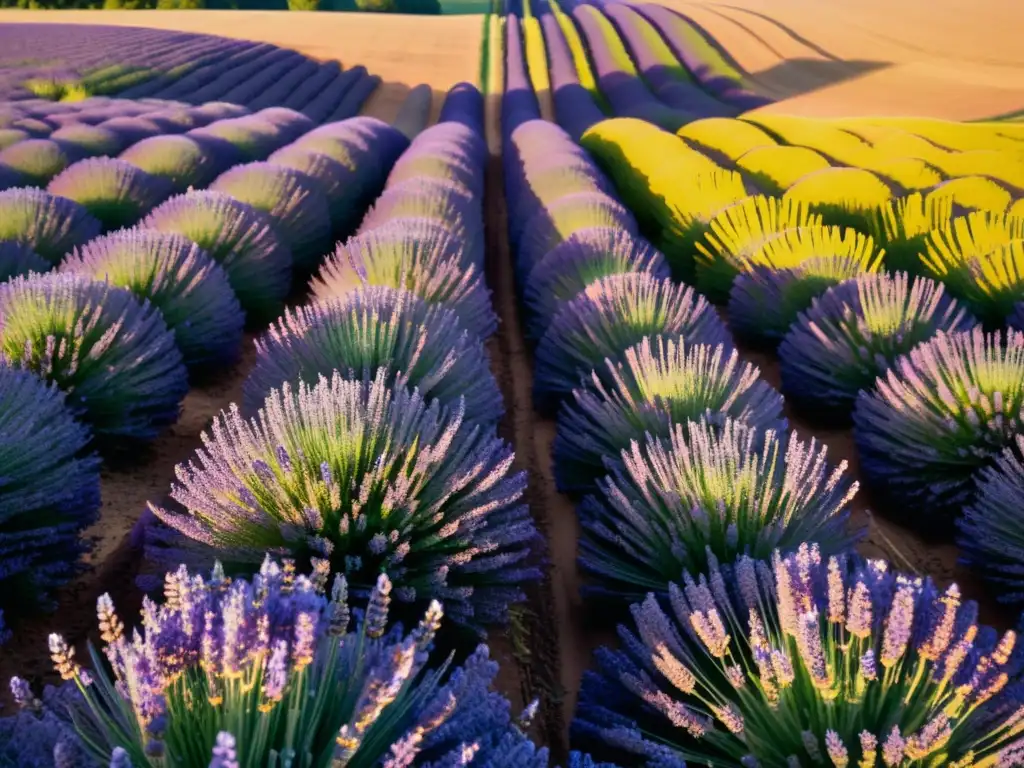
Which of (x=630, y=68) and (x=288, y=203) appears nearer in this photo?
(x=288, y=203)

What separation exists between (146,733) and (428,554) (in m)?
1.07

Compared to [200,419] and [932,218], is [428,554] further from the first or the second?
[932,218]

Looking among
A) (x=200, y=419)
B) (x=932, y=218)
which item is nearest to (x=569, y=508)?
(x=200, y=419)

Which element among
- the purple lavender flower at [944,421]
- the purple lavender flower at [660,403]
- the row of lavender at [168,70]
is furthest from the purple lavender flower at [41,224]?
the row of lavender at [168,70]

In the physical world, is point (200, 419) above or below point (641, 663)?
below

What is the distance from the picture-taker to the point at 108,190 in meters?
6.09

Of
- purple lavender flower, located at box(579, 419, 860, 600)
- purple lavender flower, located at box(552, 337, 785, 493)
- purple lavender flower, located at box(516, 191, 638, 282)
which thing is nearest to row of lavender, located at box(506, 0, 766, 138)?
purple lavender flower, located at box(516, 191, 638, 282)

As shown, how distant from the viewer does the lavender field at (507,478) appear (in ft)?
4.97

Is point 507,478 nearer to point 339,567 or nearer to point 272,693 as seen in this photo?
point 339,567

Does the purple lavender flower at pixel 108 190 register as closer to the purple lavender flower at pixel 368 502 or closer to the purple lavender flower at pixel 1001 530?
the purple lavender flower at pixel 368 502

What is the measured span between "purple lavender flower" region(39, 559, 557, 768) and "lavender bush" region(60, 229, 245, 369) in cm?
280

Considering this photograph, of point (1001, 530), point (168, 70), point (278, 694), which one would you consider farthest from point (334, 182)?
point (168, 70)

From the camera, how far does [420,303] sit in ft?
10.9

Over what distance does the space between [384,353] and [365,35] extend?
30.6 meters
